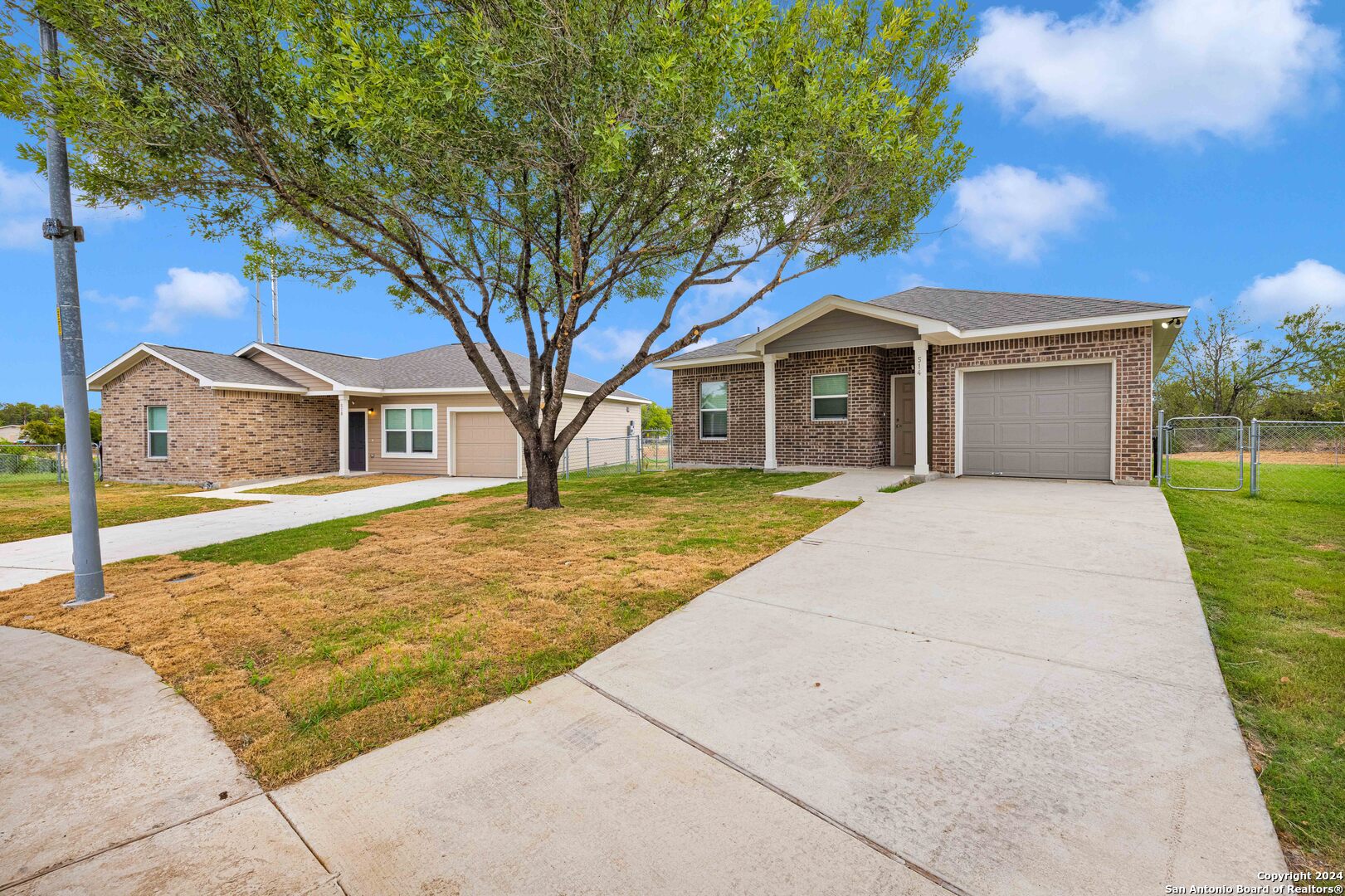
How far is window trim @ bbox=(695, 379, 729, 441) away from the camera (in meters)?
15.8

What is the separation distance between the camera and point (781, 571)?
5145 mm

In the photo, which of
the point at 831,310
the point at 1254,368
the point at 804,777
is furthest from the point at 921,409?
the point at 1254,368

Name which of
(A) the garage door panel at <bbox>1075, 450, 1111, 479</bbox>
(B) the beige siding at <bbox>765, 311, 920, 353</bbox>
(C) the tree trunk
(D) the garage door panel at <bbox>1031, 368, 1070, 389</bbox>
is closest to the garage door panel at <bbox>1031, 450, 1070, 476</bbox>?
(A) the garage door panel at <bbox>1075, 450, 1111, 479</bbox>

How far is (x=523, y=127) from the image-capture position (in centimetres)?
736

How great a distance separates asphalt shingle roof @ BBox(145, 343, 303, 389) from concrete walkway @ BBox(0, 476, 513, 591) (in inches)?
230

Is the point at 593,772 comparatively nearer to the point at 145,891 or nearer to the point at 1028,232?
the point at 145,891

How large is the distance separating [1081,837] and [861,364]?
39.6 ft

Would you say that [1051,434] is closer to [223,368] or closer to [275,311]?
[223,368]

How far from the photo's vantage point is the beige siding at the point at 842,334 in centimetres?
1166

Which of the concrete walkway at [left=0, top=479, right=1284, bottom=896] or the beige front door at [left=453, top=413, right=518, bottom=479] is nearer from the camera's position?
the concrete walkway at [left=0, top=479, right=1284, bottom=896]

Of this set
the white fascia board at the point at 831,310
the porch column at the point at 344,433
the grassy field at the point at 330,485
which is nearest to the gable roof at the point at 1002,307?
the white fascia board at the point at 831,310

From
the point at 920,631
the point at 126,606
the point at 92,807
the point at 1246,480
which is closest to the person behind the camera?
the point at 92,807

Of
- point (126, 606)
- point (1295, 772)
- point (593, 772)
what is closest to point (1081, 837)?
point (1295, 772)

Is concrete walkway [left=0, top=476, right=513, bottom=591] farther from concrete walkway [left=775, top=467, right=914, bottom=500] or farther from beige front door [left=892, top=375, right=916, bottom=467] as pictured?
beige front door [left=892, top=375, right=916, bottom=467]
